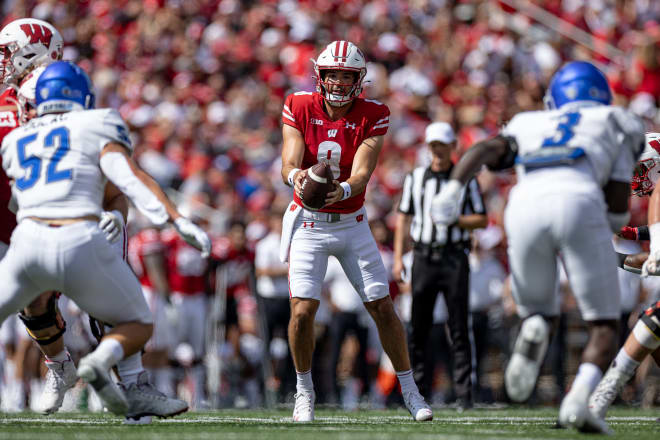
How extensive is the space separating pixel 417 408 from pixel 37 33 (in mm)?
3191

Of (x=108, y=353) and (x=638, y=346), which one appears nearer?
(x=108, y=353)

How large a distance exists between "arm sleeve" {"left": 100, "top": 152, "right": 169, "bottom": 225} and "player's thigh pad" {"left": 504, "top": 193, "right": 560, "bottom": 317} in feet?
5.11

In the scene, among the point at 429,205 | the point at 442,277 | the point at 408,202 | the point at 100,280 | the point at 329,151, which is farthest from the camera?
the point at 408,202

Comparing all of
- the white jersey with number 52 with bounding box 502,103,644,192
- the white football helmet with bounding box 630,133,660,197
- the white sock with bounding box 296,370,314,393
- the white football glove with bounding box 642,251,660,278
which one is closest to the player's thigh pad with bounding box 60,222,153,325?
the white sock with bounding box 296,370,314,393

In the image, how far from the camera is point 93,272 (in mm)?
4645

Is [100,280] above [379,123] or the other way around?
the other way around

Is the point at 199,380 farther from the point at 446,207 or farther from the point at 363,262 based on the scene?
the point at 446,207

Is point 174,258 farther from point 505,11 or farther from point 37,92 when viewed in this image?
point 505,11

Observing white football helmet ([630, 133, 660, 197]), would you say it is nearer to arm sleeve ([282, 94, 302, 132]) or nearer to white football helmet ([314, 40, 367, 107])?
white football helmet ([314, 40, 367, 107])

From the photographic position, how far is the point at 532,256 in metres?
4.61

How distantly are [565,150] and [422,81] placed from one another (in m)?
11.0

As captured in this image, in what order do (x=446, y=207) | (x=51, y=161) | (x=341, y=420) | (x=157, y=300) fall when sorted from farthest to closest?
(x=157, y=300)
(x=341, y=420)
(x=51, y=161)
(x=446, y=207)

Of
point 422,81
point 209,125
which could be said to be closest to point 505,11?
point 422,81

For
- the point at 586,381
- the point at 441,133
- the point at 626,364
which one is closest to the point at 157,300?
the point at 441,133
